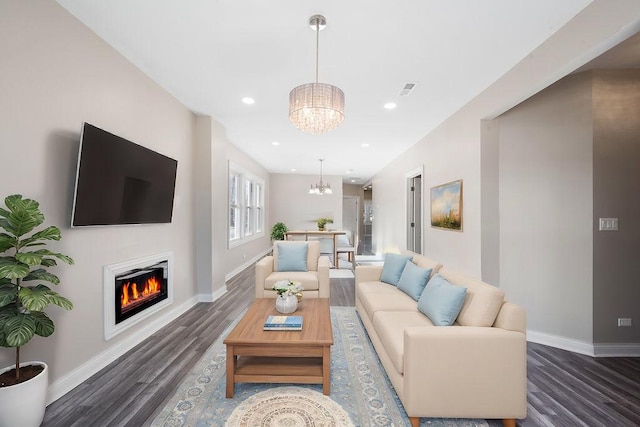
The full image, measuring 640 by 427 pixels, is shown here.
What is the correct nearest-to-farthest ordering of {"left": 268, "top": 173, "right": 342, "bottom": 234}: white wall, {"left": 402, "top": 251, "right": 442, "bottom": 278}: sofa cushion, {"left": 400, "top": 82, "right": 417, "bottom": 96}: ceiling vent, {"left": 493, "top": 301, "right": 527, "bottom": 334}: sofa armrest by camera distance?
1. {"left": 493, "top": 301, "right": 527, "bottom": 334}: sofa armrest
2. {"left": 402, "top": 251, "right": 442, "bottom": 278}: sofa cushion
3. {"left": 400, "top": 82, "right": 417, "bottom": 96}: ceiling vent
4. {"left": 268, "top": 173, "right": 342, "bottom": 234}: white wall

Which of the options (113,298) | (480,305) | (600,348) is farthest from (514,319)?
(113,298)

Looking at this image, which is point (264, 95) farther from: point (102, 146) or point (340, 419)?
point (340, 419)

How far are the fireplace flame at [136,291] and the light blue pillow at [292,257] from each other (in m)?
1.57

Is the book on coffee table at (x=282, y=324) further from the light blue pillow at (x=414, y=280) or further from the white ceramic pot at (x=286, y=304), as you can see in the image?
the light blue pillow at (x=414, y=280)

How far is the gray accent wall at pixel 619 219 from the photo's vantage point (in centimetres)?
281

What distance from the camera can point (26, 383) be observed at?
163cm

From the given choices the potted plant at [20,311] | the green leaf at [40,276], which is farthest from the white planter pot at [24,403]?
the green leaf at [40,276]

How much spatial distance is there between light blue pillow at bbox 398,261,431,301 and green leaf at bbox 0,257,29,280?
2.90 m

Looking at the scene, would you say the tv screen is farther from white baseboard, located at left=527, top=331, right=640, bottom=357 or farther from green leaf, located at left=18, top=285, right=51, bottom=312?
white baseboard, located at left=527, top=331, right=640, bottom=357

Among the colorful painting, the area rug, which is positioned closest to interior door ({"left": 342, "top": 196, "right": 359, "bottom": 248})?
the area rug

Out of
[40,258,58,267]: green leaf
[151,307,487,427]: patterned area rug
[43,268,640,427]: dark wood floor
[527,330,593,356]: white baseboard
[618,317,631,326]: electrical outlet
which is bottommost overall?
[43,268,640,427]: dark wood floor

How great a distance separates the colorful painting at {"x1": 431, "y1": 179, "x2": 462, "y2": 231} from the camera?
391 cm

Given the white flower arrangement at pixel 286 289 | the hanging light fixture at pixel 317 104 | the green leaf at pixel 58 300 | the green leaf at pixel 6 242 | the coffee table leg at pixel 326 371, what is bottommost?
the coffee table leg at pixel 326 371

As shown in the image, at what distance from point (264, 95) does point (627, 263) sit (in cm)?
417
